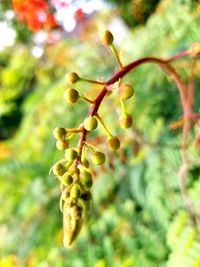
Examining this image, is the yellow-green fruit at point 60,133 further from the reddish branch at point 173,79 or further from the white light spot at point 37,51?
the white light spot at point 37,51

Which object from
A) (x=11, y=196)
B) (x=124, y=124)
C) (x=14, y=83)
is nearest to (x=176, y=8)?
(x=124, y=124)

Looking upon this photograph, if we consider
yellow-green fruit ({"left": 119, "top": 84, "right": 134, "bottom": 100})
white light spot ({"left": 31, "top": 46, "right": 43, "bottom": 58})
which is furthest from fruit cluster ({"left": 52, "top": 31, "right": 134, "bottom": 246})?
white light spot ({"left": 31, "top": 46, "right": 43, "bottom": 58})

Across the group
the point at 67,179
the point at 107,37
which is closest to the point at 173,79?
the point at 107,37

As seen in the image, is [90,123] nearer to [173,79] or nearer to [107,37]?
[107,37]

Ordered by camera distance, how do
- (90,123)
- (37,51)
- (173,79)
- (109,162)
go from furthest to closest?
1. (37,51)
2. (109,162)
3. (173,79)
4. (90,123)

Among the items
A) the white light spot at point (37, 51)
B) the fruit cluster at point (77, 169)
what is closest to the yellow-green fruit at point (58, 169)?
the fruit cluster at point (77, 169)

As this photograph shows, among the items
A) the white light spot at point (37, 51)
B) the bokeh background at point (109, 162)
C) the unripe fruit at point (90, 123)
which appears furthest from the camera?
the white light spot at point (37, 51)

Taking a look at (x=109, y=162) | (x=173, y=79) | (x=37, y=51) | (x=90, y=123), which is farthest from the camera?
(x=37, y=51)
